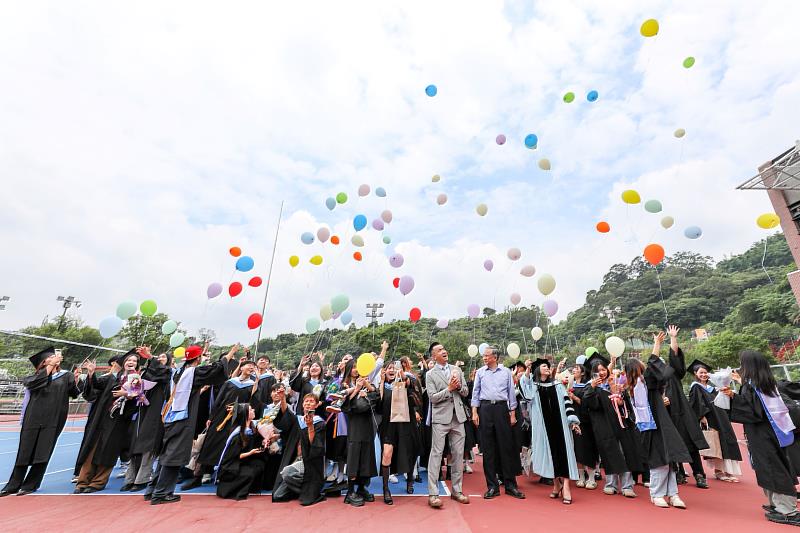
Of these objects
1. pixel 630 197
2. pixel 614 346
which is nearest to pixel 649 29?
pixel 630 197

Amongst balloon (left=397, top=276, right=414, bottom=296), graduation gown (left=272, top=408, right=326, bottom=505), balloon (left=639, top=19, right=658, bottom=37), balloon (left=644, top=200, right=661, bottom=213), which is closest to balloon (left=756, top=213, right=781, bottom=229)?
balloon (left=644, top=200, right=661, bottom=213)

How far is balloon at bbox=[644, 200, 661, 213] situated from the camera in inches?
353

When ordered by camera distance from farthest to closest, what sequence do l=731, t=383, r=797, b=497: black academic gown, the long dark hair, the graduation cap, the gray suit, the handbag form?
the handbag, the graduation cap, the gray suit, the long dark hair, l=731, t=383, r=797, b=497: black academic gown

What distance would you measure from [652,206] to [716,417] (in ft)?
17.2

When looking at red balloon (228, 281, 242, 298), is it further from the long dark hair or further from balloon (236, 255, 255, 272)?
the long dark hair

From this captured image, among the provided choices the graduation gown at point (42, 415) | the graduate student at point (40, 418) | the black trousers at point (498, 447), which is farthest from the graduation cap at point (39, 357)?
the black trousers at point (498, 447)

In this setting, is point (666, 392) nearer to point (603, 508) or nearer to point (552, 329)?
point (603, 508)

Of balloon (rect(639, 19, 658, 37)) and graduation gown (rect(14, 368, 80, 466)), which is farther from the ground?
balloon (rect(639, 19, 658, 37))

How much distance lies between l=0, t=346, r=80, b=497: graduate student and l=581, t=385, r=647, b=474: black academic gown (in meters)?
7.50

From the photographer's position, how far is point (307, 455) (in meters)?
4.48

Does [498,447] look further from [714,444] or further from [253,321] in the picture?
[253,321]

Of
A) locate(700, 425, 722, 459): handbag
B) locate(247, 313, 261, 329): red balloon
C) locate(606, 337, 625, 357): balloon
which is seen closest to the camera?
locate(700, 425, 722, 459): handbag

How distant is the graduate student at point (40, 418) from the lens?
4672 mm

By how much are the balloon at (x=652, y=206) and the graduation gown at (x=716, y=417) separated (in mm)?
4670
